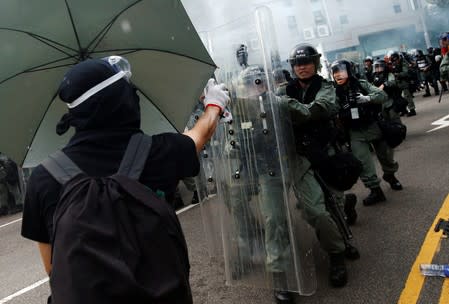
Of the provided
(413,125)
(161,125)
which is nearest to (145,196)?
(161,125)

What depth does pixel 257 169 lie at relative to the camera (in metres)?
2.98

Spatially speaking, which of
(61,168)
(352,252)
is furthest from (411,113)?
(61,168)

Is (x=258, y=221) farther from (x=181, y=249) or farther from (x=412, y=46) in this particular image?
(x=412, y=46)

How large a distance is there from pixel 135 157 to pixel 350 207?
3.11 metres

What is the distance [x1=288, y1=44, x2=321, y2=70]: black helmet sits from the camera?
3.28 m

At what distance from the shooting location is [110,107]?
4.58 ft

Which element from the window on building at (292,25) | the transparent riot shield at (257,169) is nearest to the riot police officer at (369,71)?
the transparent riot shield at (257,169)

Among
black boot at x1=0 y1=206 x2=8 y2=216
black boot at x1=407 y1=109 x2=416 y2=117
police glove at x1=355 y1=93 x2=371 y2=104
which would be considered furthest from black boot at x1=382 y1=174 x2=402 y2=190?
black boot at x1=0 y1=206 x2=8 y2=216

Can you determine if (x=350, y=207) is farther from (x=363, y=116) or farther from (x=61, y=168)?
(x=61, y=168)

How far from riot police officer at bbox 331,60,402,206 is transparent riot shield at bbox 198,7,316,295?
1882 mm

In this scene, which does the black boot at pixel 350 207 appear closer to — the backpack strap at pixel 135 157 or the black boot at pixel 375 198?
the black boot at pixel 375 198

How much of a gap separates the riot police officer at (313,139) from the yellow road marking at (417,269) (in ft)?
1.37

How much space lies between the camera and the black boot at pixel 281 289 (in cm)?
283

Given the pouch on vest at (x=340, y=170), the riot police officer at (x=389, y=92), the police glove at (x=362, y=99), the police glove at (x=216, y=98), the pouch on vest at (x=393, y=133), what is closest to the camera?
the police glove at (x=216, y=98)
